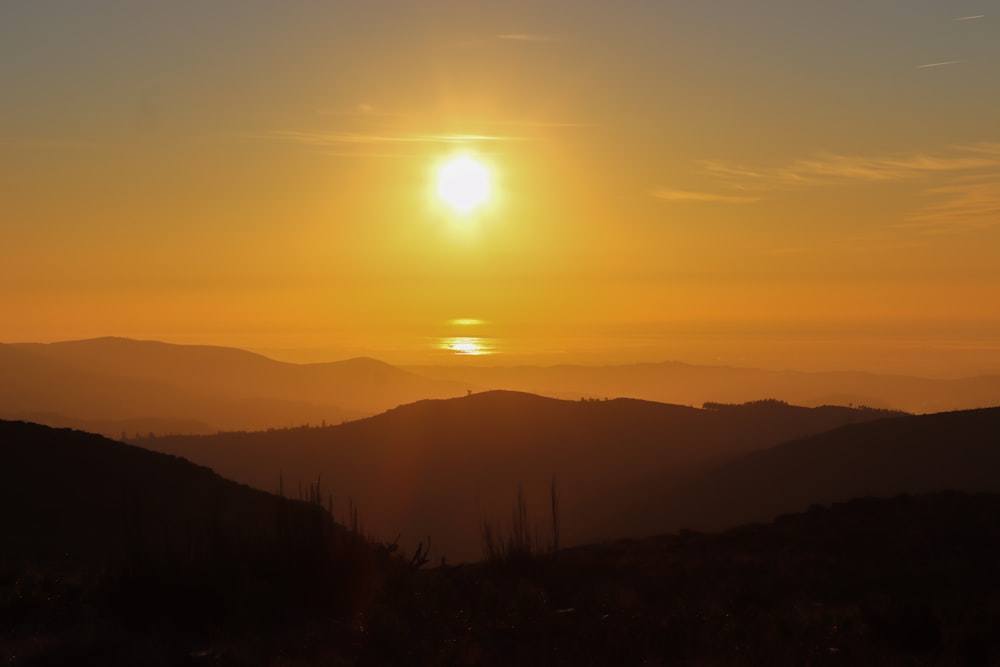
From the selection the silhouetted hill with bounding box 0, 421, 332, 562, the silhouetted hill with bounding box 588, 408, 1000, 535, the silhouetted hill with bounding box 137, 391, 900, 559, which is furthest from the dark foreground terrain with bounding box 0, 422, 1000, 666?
the silhouetted hill with bounding box 137, 391, 900, 559

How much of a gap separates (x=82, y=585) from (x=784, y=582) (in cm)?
1260

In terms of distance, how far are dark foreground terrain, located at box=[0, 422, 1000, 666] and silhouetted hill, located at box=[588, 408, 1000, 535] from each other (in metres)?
24.3

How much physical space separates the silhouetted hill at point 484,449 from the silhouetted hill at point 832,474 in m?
12.8

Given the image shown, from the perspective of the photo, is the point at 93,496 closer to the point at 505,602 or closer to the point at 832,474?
the point at 505,602

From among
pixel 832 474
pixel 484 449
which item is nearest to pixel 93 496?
pixel 832 474

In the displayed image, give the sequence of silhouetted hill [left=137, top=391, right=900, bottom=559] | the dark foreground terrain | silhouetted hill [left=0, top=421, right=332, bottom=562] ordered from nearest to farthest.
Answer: the dark foreground terrain
silhouetted hill [left=0, top=421, right=332, bottom=562]
silhouetted hill [left=137, top=391, right=900, bottom=559]

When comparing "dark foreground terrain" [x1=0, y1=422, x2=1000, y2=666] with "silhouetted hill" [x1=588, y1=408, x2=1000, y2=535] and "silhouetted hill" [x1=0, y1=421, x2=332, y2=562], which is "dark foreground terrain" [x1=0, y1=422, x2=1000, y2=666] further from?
"silhouetted hill" [x1=588, y1=408, x2=1000, y2=535]

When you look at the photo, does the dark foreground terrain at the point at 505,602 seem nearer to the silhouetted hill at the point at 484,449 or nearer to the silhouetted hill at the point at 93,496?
the silhouetted hill at the point at 93,496

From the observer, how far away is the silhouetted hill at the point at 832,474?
50062 millimetres

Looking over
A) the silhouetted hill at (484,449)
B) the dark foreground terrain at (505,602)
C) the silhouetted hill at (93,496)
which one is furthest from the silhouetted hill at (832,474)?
the silhouetted hill at (93,496)

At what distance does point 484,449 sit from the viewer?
334 feet

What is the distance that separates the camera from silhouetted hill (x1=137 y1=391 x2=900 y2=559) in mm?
87938

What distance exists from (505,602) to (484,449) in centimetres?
8417

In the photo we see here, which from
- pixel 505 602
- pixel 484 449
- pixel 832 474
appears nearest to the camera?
pixel 505 602
